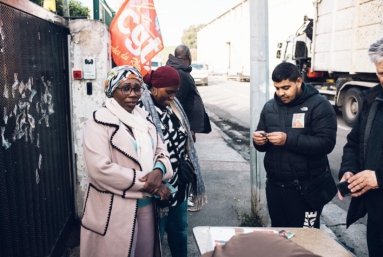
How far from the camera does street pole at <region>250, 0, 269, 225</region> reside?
3.52 m

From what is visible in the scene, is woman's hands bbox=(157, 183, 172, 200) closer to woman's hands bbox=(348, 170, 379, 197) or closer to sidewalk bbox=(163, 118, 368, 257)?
woman's hands bbox=(348, 170, 379, 197)

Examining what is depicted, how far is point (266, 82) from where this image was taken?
3615 mm

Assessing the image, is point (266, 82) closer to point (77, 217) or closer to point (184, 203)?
point (184, 203)

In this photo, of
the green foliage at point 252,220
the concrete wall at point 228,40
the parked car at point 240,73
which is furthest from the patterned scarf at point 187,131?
the concrete wall at point 228,40

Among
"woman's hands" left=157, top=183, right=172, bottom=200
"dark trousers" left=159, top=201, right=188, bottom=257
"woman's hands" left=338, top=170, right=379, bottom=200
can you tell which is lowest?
"dark trousers" left=159, top=201, right=188, bottom=257

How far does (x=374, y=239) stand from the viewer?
2.33 meters

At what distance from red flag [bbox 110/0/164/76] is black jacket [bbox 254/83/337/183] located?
192cm

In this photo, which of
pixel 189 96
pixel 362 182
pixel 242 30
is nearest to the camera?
pixel 362 182

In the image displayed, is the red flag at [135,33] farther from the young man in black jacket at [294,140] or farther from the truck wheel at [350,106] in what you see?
the truck wheel at [350,106]

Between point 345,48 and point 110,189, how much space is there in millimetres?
9449

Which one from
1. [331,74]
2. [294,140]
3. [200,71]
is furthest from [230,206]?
[200,71]

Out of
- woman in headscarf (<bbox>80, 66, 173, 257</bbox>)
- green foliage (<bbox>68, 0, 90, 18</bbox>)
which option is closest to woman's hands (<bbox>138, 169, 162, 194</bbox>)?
woman in headscarf (<bbox>80, 66, 173, 257</bbox>)

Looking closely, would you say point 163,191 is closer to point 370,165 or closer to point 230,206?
point 370,165

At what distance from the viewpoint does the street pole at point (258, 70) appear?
3520mm
